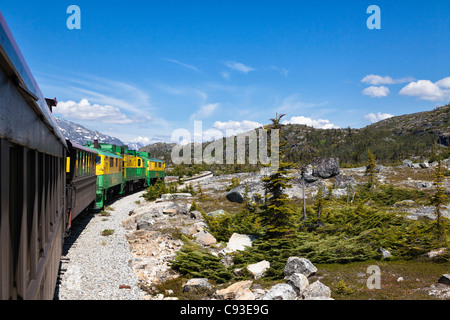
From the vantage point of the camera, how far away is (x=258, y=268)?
11391 millimetres

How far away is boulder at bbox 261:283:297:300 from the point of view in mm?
8188

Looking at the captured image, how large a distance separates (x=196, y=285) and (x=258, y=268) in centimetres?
264

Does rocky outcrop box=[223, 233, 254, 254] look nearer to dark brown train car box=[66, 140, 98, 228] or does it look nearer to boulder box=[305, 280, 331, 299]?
boulder box=[305, 280, 331, 299]

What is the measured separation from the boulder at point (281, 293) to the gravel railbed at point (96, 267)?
3960mm

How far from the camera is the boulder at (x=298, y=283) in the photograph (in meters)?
9.02

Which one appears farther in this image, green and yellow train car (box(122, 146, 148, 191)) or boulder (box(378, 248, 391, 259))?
green and yellow train car (box(122, 146, 148, 191))

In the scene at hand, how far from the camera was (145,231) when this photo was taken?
1559cm

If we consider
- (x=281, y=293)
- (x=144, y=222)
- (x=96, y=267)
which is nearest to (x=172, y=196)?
(x=144, y=222)

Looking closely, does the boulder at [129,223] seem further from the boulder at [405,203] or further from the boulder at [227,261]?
the boulder at [405,203]

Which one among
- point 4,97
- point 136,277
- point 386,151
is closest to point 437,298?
point 136,277

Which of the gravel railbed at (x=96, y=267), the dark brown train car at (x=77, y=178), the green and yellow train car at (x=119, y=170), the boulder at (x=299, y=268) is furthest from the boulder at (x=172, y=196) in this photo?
the boulder at (x=299, y=268)

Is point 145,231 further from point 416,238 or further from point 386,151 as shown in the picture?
point 386,151

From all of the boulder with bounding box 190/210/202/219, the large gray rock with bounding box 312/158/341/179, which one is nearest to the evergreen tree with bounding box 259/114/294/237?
the boulder with bounding box 190/210/202/219

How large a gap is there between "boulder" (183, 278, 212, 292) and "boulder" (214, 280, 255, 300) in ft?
2.46
